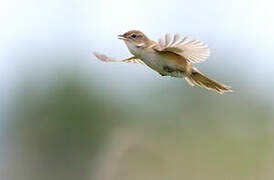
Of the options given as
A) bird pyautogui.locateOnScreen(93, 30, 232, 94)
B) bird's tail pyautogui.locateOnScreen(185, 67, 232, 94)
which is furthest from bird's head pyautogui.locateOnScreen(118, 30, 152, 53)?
bird's tail pyautogui.locateOnScreen(185, 67, 232, 94)

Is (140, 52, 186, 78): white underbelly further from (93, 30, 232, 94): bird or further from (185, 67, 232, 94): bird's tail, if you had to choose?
(185, 67, 232, 94): bird's tail

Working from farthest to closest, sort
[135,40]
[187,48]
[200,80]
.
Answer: [200,80]
[135,40]
[187,48]

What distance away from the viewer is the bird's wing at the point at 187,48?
2225mm

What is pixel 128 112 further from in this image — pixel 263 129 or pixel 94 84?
pixel 263 129

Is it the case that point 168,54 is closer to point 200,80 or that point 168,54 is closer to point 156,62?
point 156,62

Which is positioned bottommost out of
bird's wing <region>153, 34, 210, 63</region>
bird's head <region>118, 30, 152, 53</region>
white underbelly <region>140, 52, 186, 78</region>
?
white underbelly <region>140, 52, 186, 78</region>

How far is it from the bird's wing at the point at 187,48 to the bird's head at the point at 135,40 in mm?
89

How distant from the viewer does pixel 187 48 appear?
2.27 m

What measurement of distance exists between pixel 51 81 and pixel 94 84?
0.61 metres

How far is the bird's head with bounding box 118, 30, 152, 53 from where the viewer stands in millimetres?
2377

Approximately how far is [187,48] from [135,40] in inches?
8.2

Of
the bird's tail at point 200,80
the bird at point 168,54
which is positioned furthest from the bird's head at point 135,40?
the bird's tail at point 200,80

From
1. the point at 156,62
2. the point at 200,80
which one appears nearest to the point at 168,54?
the point at 156,62

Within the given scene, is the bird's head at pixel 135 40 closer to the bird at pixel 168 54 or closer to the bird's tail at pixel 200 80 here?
the bird at pixel 168 54
